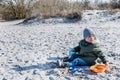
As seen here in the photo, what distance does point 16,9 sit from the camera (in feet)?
83.8

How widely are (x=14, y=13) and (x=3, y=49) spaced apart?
60.1 ft

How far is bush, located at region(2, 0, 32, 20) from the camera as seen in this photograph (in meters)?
25.2

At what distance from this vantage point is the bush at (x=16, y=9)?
2522cm

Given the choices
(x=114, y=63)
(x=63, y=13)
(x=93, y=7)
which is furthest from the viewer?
(x=93, y=7)

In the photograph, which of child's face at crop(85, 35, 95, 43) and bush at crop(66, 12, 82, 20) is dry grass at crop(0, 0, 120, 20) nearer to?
bush at crop(66, 12, 82, 20)

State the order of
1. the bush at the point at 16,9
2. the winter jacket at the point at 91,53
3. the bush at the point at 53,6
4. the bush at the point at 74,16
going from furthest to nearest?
1. the bush at the point at 16,9
2. the bush at the point at 53,6
3. the bush at the point at 74,16
4. the winter jacket at the point at 91,53

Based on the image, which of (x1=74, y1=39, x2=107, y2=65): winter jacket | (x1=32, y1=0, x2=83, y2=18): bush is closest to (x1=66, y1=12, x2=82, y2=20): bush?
(x1=32, y1=0, x2=83, y2=18): bush

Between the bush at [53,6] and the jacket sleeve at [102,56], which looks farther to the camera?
the bush at [53,6]

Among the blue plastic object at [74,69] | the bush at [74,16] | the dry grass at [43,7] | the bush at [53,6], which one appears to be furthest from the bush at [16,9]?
the blue plastic object at [74,69]

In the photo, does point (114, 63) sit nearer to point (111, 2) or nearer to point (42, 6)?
point (111, 2)

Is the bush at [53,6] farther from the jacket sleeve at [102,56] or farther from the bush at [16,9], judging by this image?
the jacket sleeve at [102,56]

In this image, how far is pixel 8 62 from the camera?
6184 millimetres

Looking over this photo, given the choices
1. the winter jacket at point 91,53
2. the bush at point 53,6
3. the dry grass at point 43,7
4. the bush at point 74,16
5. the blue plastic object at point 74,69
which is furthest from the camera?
the dry grass at point 43,7

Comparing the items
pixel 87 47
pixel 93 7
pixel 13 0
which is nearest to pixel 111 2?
pixel 93 7
